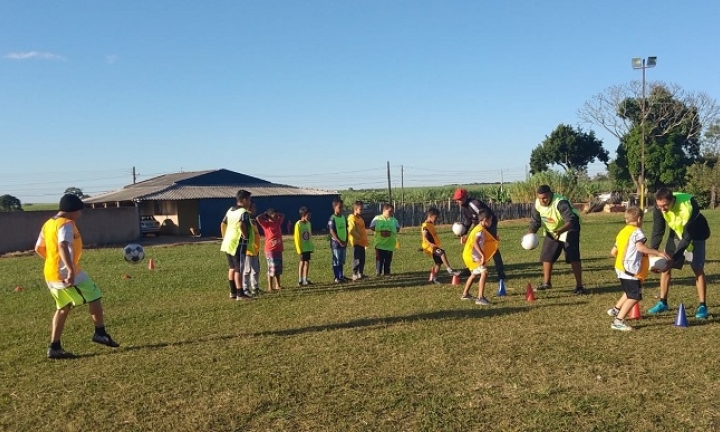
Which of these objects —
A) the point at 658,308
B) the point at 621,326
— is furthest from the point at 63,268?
the point at 658,308

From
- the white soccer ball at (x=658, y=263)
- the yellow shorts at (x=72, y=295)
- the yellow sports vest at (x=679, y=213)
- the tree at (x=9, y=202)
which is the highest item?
the tree at (x=9, y=202)

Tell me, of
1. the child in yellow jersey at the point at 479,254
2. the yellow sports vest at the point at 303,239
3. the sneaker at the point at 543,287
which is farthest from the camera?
the yellow sports vest at the point at 303,239

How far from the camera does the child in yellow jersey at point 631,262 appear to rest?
281 inches

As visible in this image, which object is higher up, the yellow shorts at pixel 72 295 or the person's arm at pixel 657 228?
the person's arm at pixel 657 228

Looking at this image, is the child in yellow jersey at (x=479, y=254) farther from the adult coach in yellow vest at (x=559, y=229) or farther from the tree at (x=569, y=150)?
the tree at (x=569, y=150)

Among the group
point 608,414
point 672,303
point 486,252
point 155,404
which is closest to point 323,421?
point 155,404

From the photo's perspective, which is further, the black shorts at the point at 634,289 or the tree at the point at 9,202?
the tree at the point at 9,202

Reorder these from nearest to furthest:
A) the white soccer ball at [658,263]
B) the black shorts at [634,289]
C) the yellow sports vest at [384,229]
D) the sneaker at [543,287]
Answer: the black shorts at [634,289] < the white soccer ball at [658,263] < the sneaker at [543,287] < the yellow sports vest at [384,229]

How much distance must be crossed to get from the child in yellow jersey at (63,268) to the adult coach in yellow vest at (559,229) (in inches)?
272

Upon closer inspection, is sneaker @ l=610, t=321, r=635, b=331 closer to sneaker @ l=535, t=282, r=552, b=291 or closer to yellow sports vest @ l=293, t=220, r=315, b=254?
sneaker @ l=535, t=282, r=552, b=291

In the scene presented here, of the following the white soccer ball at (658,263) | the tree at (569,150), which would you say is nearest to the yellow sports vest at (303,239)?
the white soccer ball at (658,263)

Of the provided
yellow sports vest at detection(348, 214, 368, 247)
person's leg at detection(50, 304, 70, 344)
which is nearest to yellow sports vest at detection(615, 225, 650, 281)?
yellow sports vest at detection(348, 214, 368, 247)

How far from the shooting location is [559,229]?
9.95m

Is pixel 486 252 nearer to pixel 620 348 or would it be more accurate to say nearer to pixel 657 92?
pixel 620 348
